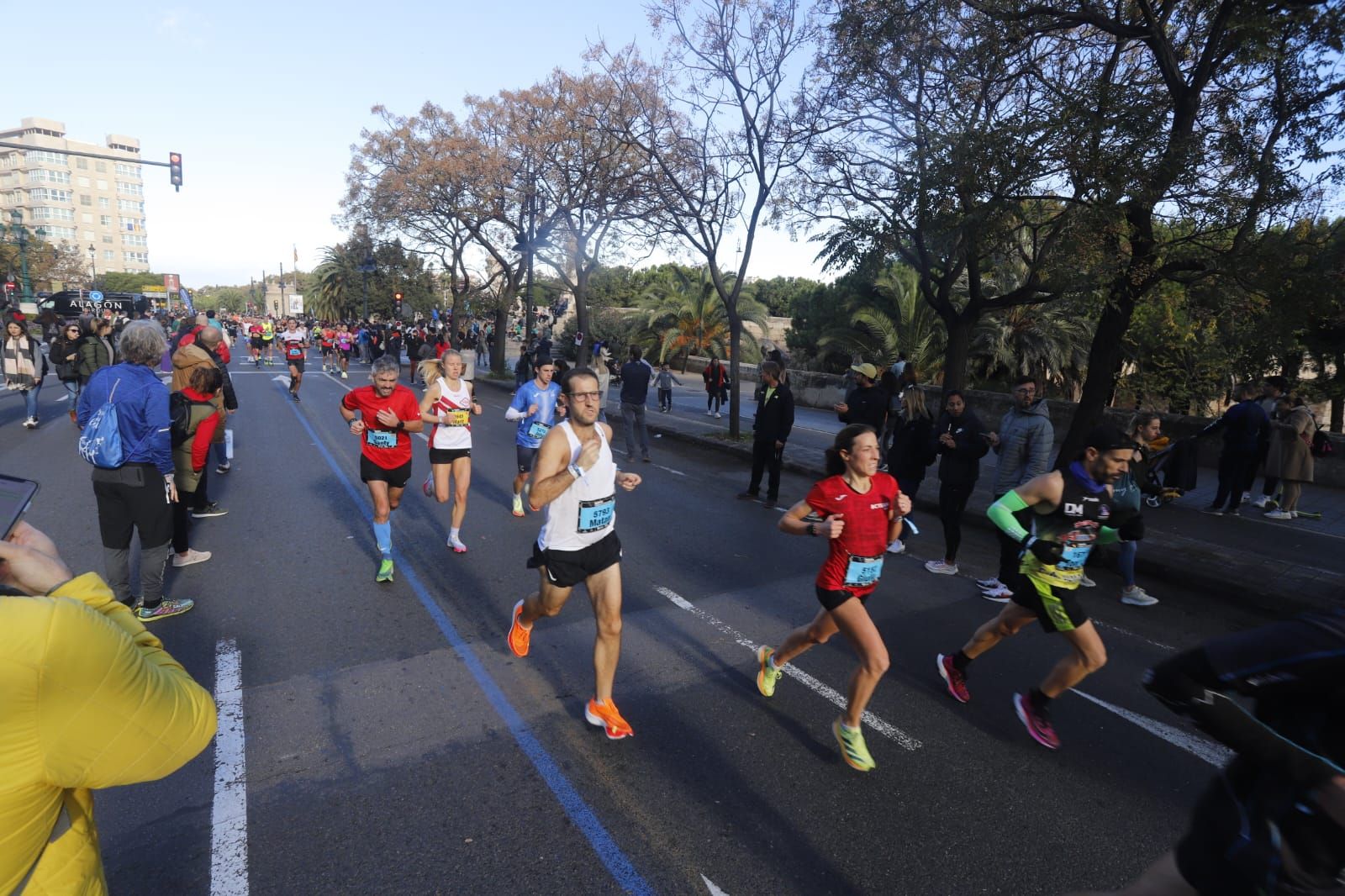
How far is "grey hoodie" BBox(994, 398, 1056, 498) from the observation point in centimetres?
671

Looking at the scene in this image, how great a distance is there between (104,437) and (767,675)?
4365 millimetres

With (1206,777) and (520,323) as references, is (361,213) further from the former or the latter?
(1206,777)

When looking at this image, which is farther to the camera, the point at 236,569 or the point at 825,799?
the point at 236,569

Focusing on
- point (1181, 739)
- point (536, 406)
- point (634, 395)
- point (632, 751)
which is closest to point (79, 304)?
point (634, 395)

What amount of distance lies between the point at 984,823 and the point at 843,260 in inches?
377

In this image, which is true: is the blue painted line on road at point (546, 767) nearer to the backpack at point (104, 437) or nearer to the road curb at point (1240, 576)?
the backpack at point (104, 437)

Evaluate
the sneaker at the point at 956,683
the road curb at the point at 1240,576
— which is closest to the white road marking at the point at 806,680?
the sneaker at the point at 956,683

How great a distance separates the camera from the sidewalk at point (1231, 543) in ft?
22.9

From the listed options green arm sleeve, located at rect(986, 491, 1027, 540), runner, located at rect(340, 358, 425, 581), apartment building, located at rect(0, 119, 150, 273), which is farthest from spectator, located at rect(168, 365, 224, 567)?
apartment building, located at rect(0, 119, 150, 273)

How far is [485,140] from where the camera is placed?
23953 mm

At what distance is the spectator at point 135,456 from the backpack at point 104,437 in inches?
1.1

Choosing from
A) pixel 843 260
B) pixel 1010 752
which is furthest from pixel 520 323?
pixel 1010 752

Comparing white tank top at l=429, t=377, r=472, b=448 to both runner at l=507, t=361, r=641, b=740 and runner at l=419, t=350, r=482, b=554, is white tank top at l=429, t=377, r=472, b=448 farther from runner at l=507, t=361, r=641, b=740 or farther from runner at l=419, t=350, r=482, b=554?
runner at l=507, t=361, r=641, b=740

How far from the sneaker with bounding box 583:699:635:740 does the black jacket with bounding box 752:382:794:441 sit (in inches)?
229
